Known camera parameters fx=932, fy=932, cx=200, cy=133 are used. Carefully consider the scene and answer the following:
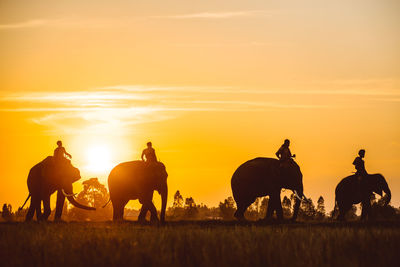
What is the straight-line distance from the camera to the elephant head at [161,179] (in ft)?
144

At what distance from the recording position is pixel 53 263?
78.8ft

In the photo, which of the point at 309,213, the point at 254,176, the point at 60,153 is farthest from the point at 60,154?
the point at 309,213

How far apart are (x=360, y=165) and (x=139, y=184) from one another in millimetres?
10946

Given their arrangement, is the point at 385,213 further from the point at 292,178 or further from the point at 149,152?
the point at 149,152

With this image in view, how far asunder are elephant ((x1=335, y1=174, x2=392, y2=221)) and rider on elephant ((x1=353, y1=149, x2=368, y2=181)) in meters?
0.72

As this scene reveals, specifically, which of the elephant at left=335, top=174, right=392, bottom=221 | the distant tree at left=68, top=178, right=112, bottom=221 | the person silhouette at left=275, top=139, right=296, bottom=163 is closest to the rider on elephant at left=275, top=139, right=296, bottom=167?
the person silhouette at left=275, top=139, right=296, bottom=163

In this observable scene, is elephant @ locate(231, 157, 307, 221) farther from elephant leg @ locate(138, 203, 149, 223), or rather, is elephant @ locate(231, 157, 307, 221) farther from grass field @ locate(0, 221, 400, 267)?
grass field @ locate(0, 221, 400, 267)

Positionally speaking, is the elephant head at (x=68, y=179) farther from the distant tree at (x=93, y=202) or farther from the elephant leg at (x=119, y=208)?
the distant tree at (x=93, y=202)

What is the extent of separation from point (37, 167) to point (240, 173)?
11.3 meters

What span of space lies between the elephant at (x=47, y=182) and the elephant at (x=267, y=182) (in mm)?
9286

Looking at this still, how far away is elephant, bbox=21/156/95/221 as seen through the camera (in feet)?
149

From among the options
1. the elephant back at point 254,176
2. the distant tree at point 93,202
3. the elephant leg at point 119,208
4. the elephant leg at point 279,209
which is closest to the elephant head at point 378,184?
the elephant back at point 254,176

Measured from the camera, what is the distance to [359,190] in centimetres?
4869

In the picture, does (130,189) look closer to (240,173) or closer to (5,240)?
(240,173)
